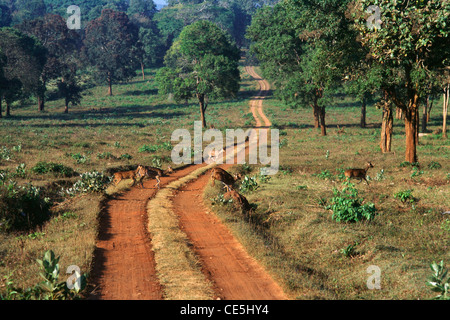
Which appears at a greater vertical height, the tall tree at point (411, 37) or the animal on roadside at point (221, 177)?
the tall tree at point (411, 37)

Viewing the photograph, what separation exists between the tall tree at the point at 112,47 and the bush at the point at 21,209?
7599cm

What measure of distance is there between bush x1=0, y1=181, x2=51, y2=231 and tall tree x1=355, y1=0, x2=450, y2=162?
15.2 metres

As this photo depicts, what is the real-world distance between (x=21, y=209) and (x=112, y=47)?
3516 inches

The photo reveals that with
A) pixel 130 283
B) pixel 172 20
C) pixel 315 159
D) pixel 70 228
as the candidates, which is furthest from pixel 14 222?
pixel 172 20

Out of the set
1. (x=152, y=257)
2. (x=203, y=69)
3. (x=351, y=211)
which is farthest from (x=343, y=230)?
(x=203, y=69)

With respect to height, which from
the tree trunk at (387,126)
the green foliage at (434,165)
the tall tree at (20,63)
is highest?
the tall tree at (20,63)

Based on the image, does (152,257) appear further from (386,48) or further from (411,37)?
(386,48)

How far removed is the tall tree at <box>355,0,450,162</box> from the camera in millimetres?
16953

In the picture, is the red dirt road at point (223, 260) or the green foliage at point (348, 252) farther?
the green foliage at point (348, 252)

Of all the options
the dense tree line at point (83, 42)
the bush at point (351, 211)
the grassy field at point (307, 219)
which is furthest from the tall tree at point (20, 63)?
the bush at point (351, 211)

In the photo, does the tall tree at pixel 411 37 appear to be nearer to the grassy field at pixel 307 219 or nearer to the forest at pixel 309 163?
the forest at pixel 309 163

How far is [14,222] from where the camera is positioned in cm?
1400

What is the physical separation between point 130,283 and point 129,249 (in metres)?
2.38

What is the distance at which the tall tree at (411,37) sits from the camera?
55.6 ft
